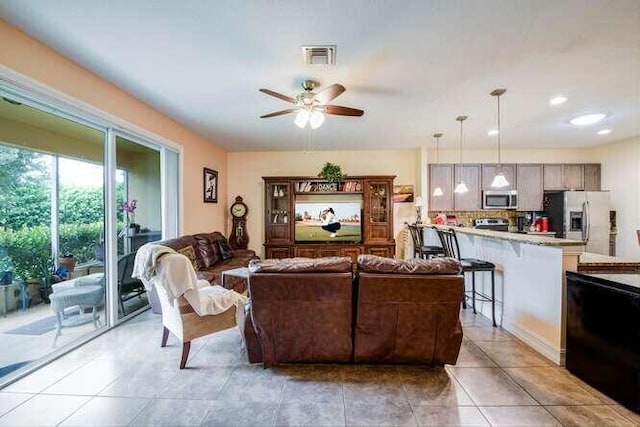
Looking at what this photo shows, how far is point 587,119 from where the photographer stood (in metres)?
3.99

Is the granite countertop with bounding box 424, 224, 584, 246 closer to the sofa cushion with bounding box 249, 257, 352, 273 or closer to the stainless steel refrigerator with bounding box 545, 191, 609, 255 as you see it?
the sofa cushion with bounding box 249, 257, 352, 273

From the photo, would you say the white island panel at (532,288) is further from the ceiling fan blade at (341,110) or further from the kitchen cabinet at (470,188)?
the kitchen cabinet at (470,188)

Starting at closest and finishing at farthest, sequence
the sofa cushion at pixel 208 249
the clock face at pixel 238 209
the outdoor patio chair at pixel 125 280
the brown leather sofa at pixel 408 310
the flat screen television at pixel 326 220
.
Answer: the brown leather sofa at pixel 408 310 < the outdoor patio chair at pixel 125 280 < the sofa cushion at pixel 208 249 < the flat screen television at pixel 326 220 < the clock face at pixel 238 209

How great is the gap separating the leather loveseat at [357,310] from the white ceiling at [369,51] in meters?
1.71

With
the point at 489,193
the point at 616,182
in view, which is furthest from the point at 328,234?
the point at 616,182

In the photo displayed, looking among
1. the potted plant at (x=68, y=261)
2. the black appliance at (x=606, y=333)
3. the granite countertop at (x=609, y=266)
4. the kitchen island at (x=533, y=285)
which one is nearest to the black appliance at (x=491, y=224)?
the kitchen island at (x=533, y=285)

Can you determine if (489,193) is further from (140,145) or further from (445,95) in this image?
(140,145)

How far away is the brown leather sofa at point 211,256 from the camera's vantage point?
3.62 metres

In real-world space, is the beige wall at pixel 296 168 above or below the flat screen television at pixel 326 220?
above

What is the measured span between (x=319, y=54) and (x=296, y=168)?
387cm

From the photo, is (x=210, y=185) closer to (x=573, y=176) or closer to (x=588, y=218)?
(x=588, y=218)

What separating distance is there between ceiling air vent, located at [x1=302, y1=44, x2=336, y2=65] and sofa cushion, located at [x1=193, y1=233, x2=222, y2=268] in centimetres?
293

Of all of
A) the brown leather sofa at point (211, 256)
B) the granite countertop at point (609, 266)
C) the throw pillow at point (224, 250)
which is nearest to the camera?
the granite countertop at point (609, 266)

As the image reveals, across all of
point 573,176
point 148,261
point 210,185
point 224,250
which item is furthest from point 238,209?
point 573,176
